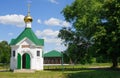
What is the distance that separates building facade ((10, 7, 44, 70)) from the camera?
50.9 meters

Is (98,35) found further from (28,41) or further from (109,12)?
(28,41)

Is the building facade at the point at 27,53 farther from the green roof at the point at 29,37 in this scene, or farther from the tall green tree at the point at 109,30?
the tall green tree at the point at 109,30

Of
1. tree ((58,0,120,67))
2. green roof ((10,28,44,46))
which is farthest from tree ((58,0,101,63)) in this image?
green roof ((10,28,44,46))

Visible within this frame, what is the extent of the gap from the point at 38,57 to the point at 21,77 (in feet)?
47.5

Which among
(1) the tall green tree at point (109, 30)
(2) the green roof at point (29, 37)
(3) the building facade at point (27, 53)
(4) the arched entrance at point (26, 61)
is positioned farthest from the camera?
(2) the green roof at point (29, 37)

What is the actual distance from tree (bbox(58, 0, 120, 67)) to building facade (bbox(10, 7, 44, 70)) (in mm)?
7465

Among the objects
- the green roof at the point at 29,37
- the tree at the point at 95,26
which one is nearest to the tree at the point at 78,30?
the tree at the point at 95,26

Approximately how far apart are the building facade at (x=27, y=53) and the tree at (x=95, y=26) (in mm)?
7465

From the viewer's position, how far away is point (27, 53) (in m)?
51.1

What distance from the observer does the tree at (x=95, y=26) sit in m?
41.1

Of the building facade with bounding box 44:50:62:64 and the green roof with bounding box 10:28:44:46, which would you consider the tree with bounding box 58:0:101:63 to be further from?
the building facade with bounding box 44:50:62:64

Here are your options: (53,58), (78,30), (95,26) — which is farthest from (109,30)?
(53,58)

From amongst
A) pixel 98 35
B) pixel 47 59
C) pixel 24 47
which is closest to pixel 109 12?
pixel 98 35

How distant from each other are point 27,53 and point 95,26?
11.0 m
